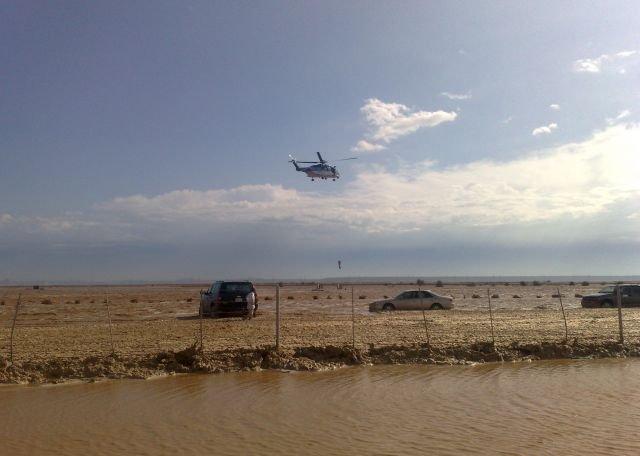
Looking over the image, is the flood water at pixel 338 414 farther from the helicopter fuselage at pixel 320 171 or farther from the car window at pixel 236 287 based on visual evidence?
the helicopter fuselage at pixel 320 171

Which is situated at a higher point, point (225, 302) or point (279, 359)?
point (225, 302)

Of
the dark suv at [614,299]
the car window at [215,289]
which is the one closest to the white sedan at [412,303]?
the dark suv at [614,299]

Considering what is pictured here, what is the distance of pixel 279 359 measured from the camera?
516 inches

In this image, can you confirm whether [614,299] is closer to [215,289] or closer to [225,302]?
[225,302]

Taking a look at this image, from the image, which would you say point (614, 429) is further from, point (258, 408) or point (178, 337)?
Result: point (178, 337)

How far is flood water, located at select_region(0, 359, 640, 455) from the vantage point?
7613 mm

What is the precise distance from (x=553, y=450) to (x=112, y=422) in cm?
622

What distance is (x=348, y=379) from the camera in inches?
464

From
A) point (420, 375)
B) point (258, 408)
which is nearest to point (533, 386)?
point (420, 375)

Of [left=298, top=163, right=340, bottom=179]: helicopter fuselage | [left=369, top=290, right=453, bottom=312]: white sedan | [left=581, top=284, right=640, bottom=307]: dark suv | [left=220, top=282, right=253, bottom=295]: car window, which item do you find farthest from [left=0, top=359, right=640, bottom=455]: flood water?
[left=298, top=163, right=340, bottom=179]: helicopter fuselage

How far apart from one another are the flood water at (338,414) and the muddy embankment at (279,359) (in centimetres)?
51

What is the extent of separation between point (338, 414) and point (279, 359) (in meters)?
4.18

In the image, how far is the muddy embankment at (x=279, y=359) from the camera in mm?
11922

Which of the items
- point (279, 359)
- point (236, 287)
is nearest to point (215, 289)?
point (236, 287)
